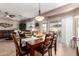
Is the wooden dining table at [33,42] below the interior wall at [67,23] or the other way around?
below

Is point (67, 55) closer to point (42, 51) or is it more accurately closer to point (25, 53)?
point (42, 51)

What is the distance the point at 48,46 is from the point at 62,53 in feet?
0.96

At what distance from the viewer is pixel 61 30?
204 cm

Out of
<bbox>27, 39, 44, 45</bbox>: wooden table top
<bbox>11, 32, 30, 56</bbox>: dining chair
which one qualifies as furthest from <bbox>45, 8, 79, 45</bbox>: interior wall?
<bbox>11, 32, 30, 56</bbox>: dining chair

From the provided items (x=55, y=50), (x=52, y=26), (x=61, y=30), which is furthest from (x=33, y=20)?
(x=55, y=50)

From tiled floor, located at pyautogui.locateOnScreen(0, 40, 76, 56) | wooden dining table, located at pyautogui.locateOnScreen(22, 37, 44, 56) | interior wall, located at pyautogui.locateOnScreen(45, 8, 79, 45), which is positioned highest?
interior wall, located at pyautogui.locateOnScreen(45, 8, 79, 45)

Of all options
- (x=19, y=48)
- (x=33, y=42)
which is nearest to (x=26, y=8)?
(x=33, y=42)

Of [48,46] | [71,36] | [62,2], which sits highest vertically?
[62,2]

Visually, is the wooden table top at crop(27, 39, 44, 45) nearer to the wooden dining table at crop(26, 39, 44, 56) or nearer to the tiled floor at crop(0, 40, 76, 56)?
the wooden dining table at crop(26, 39, 44, 56)

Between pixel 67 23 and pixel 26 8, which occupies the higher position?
pixel 26 8

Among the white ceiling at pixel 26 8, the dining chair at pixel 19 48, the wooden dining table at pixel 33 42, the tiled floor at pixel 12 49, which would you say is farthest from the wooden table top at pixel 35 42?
the white ceiling at pixel 26 8

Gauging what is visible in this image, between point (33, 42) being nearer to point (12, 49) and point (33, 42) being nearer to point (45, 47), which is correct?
point (45, 47)

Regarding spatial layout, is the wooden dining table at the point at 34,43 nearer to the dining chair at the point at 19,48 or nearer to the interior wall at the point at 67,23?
the dining chair at the point at 19,48

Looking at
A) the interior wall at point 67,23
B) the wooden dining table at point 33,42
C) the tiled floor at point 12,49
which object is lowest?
the tiled floor at point 12,49
